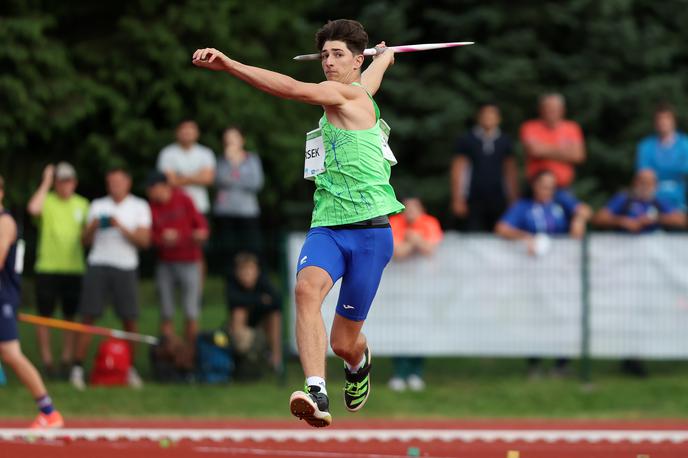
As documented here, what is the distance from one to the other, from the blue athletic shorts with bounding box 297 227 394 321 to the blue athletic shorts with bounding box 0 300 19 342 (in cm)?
350

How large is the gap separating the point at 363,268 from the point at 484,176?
21.5 feet

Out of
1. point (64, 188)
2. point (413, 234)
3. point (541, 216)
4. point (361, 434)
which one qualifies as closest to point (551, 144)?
point (541, 216)

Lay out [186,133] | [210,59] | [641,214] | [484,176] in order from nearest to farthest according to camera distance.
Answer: [210,59], [641,214], [186,133], [484,176]

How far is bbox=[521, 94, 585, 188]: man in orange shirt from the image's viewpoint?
15.6 metres

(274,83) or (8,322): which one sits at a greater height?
(274,83)

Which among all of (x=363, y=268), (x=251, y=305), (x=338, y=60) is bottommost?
(x=251, y=305)

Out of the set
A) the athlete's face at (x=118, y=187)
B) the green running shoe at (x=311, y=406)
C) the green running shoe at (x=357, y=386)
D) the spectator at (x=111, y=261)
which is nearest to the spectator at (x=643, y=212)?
the spectator at (x=111, y=261)

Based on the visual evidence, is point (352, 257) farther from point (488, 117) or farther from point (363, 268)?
point (488, 117)

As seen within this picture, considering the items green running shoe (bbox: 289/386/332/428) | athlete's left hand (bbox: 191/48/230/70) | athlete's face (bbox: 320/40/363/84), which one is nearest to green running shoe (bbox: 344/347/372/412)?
green running shoe (bbox: 289/386/332/428)

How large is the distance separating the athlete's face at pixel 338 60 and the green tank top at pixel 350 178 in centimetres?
27

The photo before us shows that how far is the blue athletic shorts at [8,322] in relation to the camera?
38.3 ft

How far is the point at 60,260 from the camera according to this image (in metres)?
14.6

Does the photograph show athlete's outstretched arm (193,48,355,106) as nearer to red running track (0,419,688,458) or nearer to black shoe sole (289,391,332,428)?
black shoe sole (289,391,332,428)

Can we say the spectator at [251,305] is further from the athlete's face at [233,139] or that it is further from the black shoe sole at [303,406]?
the black shoe sole at [303,406]
